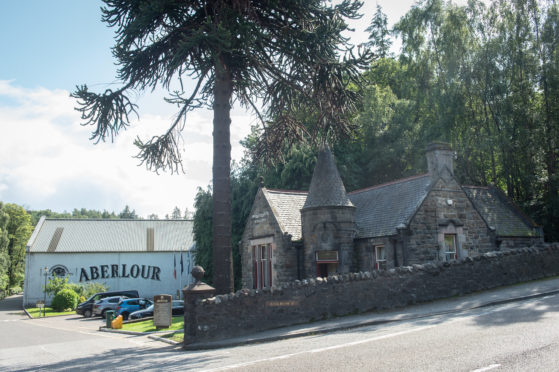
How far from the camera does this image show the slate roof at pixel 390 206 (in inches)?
789

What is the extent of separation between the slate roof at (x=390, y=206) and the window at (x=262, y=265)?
4550 mm

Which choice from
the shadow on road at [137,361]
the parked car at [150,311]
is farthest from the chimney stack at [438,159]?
the parked car at [150,311]

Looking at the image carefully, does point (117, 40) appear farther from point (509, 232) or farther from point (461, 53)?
point (461, 53)

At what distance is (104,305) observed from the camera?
34.2 meters

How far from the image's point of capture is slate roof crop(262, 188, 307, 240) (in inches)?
865

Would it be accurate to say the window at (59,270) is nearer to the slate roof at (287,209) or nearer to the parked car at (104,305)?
the parked car at (104,305)

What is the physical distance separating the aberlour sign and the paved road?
3638 centimetres

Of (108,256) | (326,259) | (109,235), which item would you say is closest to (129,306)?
(326,259)

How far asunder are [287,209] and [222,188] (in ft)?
30.1

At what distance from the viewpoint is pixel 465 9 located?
34.0 metres

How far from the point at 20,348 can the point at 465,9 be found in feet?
114

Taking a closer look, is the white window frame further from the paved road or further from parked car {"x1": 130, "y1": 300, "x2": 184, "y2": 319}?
parked car {"x1": 130, "y1": 300, "x2": 184, "y2": 319}

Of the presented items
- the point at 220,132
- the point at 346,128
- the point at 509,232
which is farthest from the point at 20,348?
the point at 509,232

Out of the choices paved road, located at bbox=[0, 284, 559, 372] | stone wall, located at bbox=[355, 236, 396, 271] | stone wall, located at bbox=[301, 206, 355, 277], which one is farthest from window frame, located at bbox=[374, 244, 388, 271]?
paved road, located at bbox=[0, 284, 559, 372]
